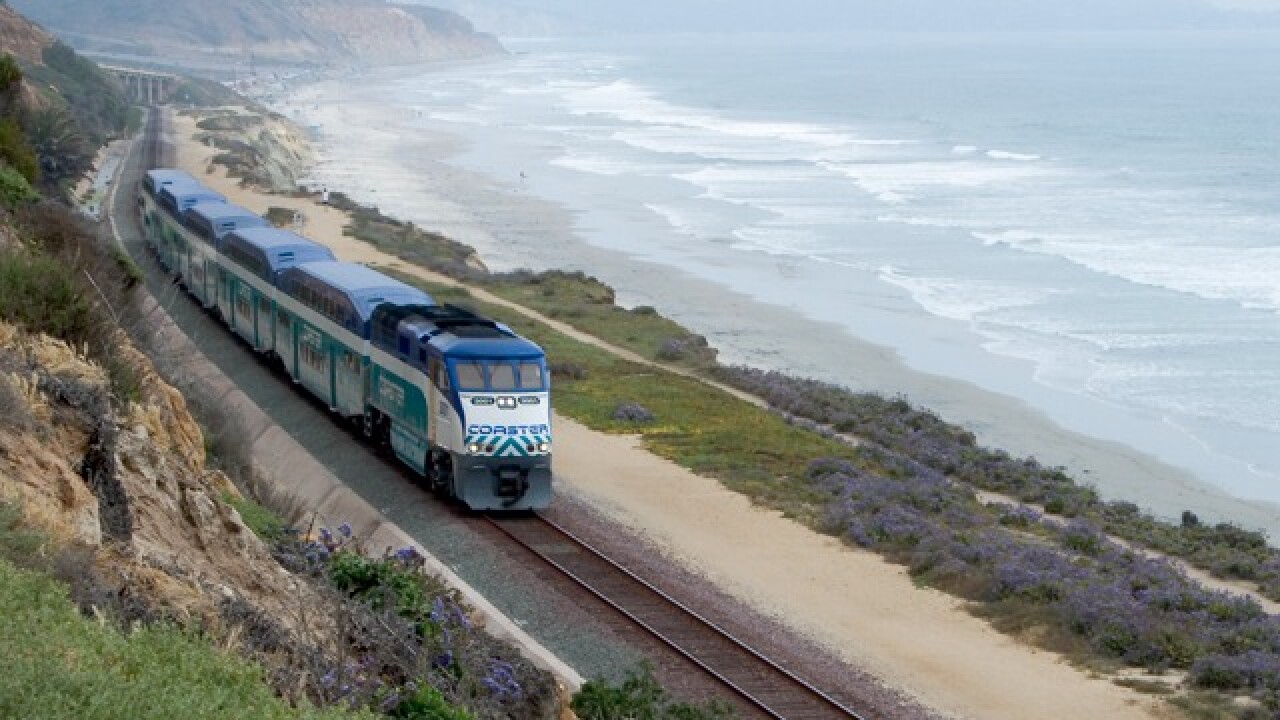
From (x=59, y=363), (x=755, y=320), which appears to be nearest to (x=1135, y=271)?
(x=755, y=320)

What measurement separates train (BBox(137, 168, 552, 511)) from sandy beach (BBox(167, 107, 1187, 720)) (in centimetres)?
204

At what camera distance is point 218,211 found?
4197cm

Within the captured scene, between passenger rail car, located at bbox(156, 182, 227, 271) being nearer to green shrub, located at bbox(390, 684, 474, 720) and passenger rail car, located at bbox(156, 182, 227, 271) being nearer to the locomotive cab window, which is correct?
the locomotive cab window

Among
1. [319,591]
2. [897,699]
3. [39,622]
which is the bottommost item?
[897,699]

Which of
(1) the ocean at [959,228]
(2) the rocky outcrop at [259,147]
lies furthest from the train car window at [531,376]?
(2) the rocky outcrop at [259,147]

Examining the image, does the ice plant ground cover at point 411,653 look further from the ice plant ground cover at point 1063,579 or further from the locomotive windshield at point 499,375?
the ice plant ground cover at point 1063,579

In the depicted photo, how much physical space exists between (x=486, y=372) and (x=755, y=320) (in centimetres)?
2960

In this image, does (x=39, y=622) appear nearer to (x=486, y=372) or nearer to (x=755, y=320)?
(x=486, y=372)

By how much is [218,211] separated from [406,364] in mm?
17443

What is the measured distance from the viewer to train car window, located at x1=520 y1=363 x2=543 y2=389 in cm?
2483

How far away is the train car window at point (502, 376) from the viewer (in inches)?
965

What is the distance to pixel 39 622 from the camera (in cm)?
942

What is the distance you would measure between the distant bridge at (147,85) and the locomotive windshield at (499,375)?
12726 centimetres

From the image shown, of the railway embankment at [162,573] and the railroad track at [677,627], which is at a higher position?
the railway embankment at [162,573]
